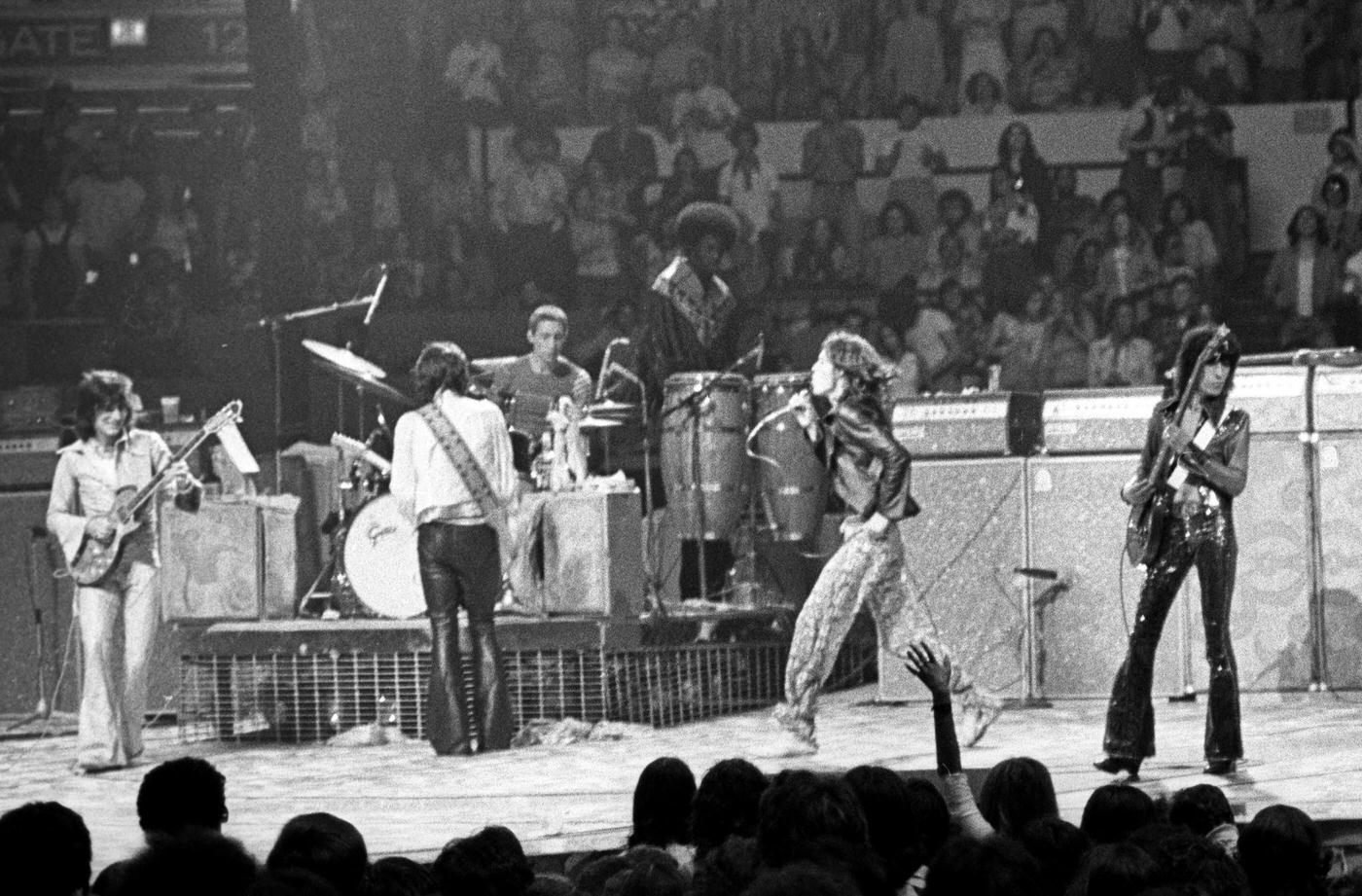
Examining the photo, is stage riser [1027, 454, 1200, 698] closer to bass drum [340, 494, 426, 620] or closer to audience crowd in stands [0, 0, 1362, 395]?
bass drum [340, 494, 426, 620]

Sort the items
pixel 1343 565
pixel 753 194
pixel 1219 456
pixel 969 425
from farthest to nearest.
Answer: pixel 753 194
pixel 969 425
pixel 1343 565
pixel 1219 456

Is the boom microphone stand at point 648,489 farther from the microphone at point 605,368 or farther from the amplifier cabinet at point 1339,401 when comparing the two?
the amplifier cabinet at point 1339,401

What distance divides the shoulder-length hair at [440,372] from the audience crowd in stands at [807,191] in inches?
228

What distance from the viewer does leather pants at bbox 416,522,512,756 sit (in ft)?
41.1

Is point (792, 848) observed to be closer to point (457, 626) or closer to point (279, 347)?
point (457, 626)

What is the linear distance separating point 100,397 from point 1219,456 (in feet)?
19.1

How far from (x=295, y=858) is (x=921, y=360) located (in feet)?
43.2

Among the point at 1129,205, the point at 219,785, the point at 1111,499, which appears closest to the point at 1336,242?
Answer: the point at 1129,205

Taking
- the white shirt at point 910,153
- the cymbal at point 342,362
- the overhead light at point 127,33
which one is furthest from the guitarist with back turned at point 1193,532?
the overhead light at point 127,33

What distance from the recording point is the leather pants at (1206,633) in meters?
10.7

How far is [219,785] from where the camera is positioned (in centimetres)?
631

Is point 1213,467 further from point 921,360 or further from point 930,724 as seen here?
point 921,360

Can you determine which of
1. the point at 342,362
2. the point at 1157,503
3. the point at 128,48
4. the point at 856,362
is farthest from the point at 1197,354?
the point at 128,48

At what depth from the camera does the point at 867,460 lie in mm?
11867
